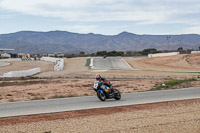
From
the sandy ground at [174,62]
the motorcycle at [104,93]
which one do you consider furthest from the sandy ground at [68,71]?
the motorcycle at [104,93]

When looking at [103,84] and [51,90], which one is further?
[51,90]

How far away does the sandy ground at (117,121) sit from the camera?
9.40 m

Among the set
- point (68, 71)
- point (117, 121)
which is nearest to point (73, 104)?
point (117, 121)

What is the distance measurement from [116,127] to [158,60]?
211 ft

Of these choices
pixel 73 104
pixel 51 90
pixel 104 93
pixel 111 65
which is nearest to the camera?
pixel 73 104

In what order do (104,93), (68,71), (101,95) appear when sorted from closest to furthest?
(101,95) < (104,93) < (68,71)

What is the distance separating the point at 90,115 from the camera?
1176 centimetres

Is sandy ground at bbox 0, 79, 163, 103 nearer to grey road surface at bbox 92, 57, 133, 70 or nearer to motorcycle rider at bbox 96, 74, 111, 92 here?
motorcycle rider at bbox 96, 74, 111, 92

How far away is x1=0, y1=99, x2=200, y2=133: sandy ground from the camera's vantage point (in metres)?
9.40

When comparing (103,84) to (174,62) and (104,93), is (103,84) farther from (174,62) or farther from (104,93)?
(174,62)

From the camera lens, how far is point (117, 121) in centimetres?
1046

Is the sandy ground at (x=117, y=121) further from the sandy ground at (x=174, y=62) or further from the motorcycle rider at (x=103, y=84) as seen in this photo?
the sandy ground at (x=174, y=62)

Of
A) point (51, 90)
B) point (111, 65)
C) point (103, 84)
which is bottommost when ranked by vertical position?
point (51, 90)

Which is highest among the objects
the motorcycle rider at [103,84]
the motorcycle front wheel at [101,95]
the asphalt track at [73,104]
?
the motorcycle rider at [103,84]
